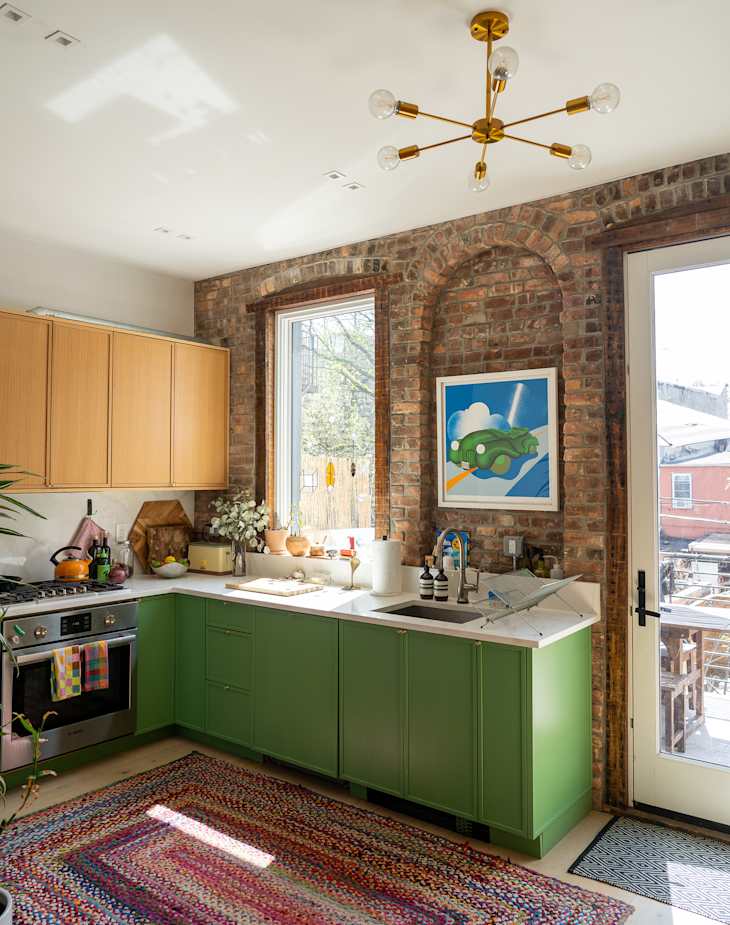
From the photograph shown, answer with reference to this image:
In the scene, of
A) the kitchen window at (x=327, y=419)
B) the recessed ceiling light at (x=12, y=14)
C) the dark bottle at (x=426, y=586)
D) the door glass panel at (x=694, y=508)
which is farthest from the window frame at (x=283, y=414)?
the recessed ceiling light at (x=12, y=14)

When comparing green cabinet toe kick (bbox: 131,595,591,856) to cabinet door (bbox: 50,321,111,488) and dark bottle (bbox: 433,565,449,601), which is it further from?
cabinet door (bbox: 50,321,111,488)

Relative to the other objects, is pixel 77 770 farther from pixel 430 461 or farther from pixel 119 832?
pixel 430 461

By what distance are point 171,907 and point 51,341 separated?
2955 mm

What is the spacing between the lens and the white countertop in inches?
120

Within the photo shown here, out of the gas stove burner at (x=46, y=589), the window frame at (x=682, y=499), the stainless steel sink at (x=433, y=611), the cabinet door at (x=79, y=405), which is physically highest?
the cabinet door at (x=79, y=405)

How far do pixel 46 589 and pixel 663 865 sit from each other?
10.7 feet

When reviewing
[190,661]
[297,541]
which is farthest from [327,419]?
[190,661]

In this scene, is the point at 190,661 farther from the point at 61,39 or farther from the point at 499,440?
the point at 61,39

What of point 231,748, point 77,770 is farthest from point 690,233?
point 77,770

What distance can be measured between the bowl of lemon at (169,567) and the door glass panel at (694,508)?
297 cm

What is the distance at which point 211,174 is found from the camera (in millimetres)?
3363

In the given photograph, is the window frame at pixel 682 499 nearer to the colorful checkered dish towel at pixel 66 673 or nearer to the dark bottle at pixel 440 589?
the dark bottle at pixel 440 589

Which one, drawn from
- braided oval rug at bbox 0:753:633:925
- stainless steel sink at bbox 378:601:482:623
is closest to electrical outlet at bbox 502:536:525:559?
stainless steel sink at bbox 378:601:482:623

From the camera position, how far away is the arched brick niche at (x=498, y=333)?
12.0 feet
